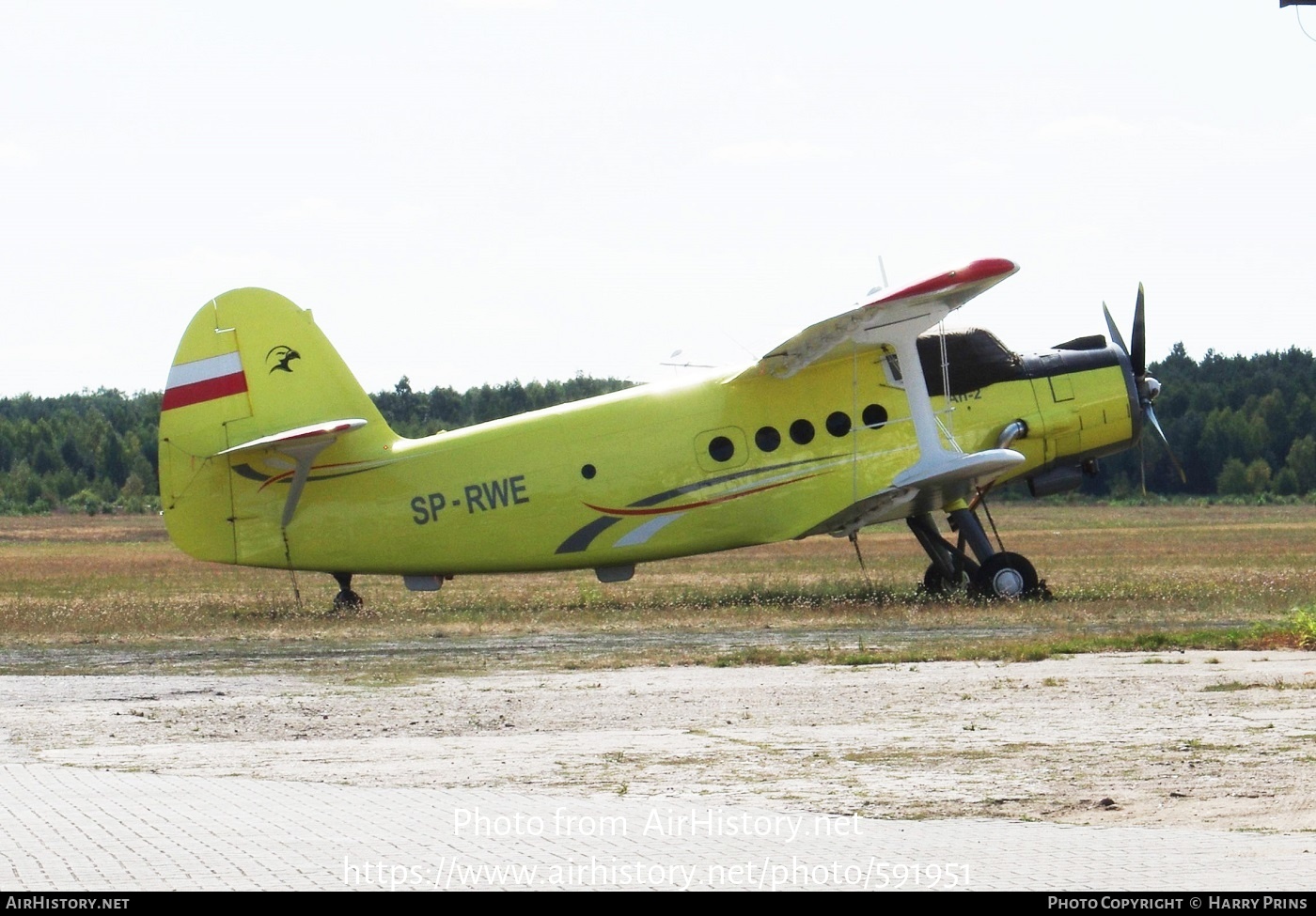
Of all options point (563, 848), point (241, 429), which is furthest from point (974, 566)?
point (563, 848)

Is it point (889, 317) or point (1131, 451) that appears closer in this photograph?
point (889, 317)

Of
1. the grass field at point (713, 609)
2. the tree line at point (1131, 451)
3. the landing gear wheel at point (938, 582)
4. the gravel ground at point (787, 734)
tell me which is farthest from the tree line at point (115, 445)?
the gravel ground at point (787, 734)

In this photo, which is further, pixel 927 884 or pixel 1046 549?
pixel 1046 549

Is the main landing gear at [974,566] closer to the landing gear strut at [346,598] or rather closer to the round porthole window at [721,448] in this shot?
the round porthole window at [721,448]

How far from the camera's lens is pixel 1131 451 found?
239 ft

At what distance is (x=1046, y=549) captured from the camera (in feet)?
116

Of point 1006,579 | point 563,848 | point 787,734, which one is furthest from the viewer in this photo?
point 1006,579

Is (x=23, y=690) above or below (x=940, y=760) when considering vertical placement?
above

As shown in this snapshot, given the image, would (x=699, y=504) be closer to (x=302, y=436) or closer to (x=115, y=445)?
(x=302, y=436)

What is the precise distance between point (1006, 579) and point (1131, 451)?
55.0m
